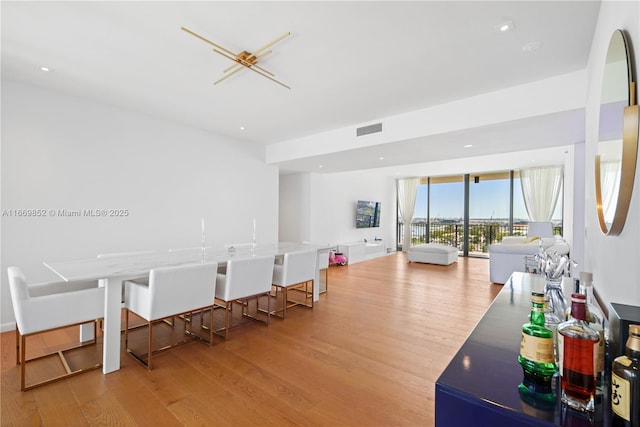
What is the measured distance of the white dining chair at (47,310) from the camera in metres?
2.05

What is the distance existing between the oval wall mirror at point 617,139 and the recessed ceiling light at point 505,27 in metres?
0.97

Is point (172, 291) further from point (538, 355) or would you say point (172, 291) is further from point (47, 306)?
point (538, 355)

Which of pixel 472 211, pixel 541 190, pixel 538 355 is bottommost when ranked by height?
pixel 538 355

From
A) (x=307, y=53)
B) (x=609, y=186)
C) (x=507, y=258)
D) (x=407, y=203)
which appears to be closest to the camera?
(x=609, y=186)

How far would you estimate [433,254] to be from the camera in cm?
748

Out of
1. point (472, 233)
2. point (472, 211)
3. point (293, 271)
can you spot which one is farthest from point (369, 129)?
point (472, 233)

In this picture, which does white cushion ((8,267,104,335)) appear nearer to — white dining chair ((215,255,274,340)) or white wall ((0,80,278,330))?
white dining chair ((215,255,274,340))

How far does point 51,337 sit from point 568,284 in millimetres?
4826

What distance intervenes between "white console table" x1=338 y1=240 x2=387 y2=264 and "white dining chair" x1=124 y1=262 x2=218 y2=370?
16.2ft

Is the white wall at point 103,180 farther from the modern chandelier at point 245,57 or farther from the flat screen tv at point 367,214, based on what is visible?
the flat screen tv at point 367,214

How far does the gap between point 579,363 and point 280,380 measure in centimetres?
199

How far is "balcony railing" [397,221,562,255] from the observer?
27.8 feet

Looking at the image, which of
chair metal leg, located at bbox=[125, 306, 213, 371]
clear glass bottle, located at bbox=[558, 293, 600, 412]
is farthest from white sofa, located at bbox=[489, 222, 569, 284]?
clear glass bottle, located at bbox=[558, 293, 600, 412]

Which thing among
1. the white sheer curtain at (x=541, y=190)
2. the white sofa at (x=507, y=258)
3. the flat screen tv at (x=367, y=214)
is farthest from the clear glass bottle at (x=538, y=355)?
the white sheer curtain at (x=541, y=190)
